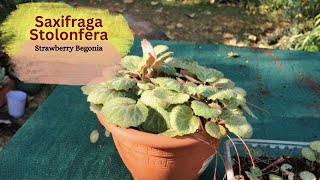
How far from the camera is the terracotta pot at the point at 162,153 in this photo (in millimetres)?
1138

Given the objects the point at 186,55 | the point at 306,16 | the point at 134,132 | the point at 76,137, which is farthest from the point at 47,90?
the point at 306,16

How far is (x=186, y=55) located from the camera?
237cm

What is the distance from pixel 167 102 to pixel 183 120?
0.07 m

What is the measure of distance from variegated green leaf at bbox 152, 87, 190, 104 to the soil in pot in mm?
267

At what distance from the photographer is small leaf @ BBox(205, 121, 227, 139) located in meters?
1.12

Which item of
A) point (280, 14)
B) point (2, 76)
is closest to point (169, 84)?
point (2, 76)

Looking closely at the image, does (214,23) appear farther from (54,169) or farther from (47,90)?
(54,169)

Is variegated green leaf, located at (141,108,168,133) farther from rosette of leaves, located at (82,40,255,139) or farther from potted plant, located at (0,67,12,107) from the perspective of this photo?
potted plant, located at (0,67,12,107)

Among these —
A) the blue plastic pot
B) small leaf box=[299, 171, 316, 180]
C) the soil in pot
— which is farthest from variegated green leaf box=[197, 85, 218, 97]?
the blue plastic pot

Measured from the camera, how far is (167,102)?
1152mm

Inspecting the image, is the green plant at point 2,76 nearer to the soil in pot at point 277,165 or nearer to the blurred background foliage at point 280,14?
the blurred background foliage at point 280,14

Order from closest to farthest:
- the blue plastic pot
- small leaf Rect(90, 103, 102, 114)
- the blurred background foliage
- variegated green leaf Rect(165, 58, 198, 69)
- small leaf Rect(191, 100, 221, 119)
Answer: small leaf Rect(191, 100, 221, 119) → small leaf Rect(90, 103, 102, 114) → variegated green leaf Rect(165, 58, 198, 69) → the blue plastic pot → the blurred background foliage

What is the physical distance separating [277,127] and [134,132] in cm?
84

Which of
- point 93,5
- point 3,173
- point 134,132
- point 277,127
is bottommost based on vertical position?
point 93,5
